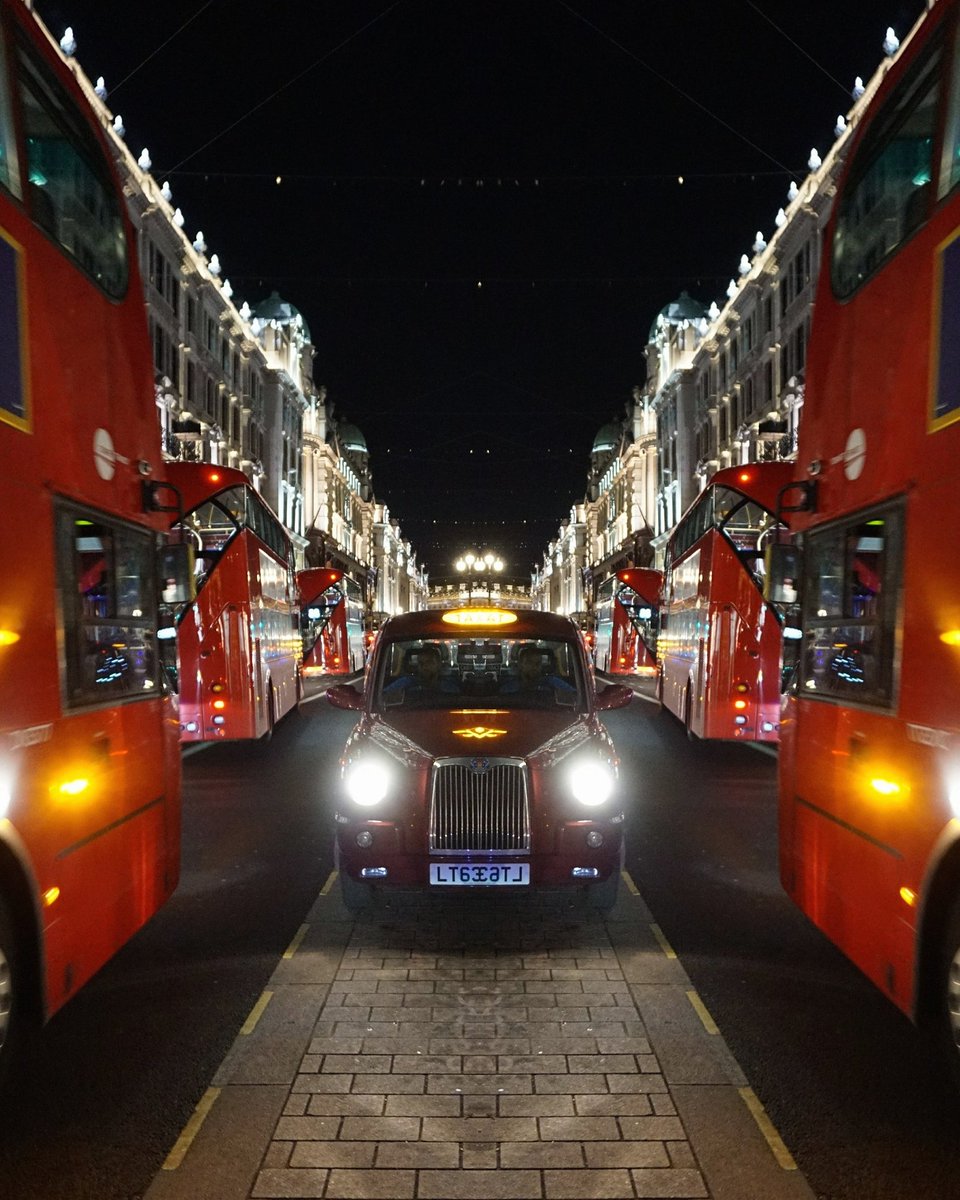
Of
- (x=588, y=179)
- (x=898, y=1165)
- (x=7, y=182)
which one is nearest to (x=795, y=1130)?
(x=898, y=1165)

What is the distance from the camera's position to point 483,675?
25.8 feet

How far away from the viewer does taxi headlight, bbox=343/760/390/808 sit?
21.5ft

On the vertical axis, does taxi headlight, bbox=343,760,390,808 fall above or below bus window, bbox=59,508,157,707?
below

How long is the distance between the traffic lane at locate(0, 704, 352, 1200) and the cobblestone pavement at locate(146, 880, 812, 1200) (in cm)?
16

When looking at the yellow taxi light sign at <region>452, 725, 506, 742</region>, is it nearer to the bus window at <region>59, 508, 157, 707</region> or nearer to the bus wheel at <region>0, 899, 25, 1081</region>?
the bus window at <region>59, 508, 157, 707</region>

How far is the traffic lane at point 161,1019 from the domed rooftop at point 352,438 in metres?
102

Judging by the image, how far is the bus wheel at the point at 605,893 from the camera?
6.74 m

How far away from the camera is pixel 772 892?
25.1 ft

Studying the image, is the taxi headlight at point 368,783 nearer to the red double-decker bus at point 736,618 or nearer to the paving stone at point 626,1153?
the paving stone at point 626,1153

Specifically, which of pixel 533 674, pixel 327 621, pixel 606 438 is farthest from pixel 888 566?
pixel 606 438

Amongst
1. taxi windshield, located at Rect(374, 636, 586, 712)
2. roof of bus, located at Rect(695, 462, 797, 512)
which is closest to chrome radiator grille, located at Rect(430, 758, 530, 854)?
taxi windshield, located at Rect(374, 636, 586, 712)

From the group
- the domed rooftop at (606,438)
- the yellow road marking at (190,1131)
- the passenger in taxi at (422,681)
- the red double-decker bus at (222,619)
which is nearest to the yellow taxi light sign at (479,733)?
the passenger in taxi at (422,681)

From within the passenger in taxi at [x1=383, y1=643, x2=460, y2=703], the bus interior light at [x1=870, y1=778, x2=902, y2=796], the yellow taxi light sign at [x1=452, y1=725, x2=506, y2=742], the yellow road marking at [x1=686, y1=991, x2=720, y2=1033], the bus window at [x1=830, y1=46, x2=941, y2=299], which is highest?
the bus window at [x1=830, y1=46, x2=941, y2=299]

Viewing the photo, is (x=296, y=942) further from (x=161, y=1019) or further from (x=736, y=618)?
(x=736, y=618)
